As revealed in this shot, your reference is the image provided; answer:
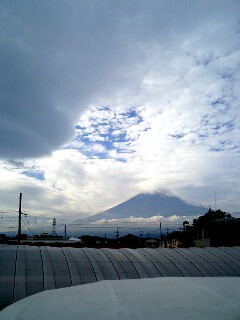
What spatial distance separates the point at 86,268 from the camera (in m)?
20.0

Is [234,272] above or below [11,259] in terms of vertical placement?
below

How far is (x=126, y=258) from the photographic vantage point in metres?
22.2

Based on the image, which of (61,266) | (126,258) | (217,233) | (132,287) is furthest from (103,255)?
→ (217,233)

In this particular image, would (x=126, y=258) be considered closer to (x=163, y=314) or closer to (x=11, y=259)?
(x=11, y=259)

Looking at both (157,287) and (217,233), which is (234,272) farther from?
(217,233)

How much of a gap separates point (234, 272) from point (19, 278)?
16000 millimetres

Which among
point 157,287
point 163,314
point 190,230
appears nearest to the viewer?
point 163,314

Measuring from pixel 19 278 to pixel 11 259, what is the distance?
2.25m

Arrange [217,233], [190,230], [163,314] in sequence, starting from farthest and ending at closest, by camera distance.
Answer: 1. [190,230]
2. [217,233]
3. [163,314]

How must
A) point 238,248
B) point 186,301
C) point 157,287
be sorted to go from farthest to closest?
1. point 238,248
2. point 157,287
3. point 186,301

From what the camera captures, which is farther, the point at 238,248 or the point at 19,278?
the point at 238,248

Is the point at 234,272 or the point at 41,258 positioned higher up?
the point at 41,258

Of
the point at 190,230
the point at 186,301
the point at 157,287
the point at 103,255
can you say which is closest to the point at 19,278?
the point at 103,255

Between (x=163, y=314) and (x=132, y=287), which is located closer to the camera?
(x=163, y=314)
